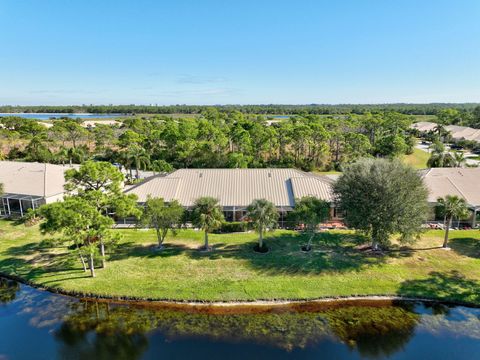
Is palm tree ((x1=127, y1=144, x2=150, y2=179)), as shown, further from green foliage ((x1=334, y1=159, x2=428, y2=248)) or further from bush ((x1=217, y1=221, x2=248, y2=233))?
green foliage ((x1=334, y1=159, x2=428, y2=248))

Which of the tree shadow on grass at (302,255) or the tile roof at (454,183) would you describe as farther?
the tile roof at (454,183)

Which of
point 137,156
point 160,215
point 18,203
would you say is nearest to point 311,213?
point 160,215

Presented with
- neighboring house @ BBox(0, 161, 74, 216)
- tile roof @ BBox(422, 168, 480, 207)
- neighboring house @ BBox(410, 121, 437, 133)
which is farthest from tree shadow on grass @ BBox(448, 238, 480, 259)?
neighboring house @ BBox(410, 121, 437, 133)

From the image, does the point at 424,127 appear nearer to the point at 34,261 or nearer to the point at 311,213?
the point at 311,213

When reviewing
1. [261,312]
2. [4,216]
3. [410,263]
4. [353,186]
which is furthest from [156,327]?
[4,216]

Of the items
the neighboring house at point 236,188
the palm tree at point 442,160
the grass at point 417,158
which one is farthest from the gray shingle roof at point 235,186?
the grass at point 417,158

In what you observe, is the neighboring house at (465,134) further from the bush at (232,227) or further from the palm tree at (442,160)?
the bush at (232,227)
